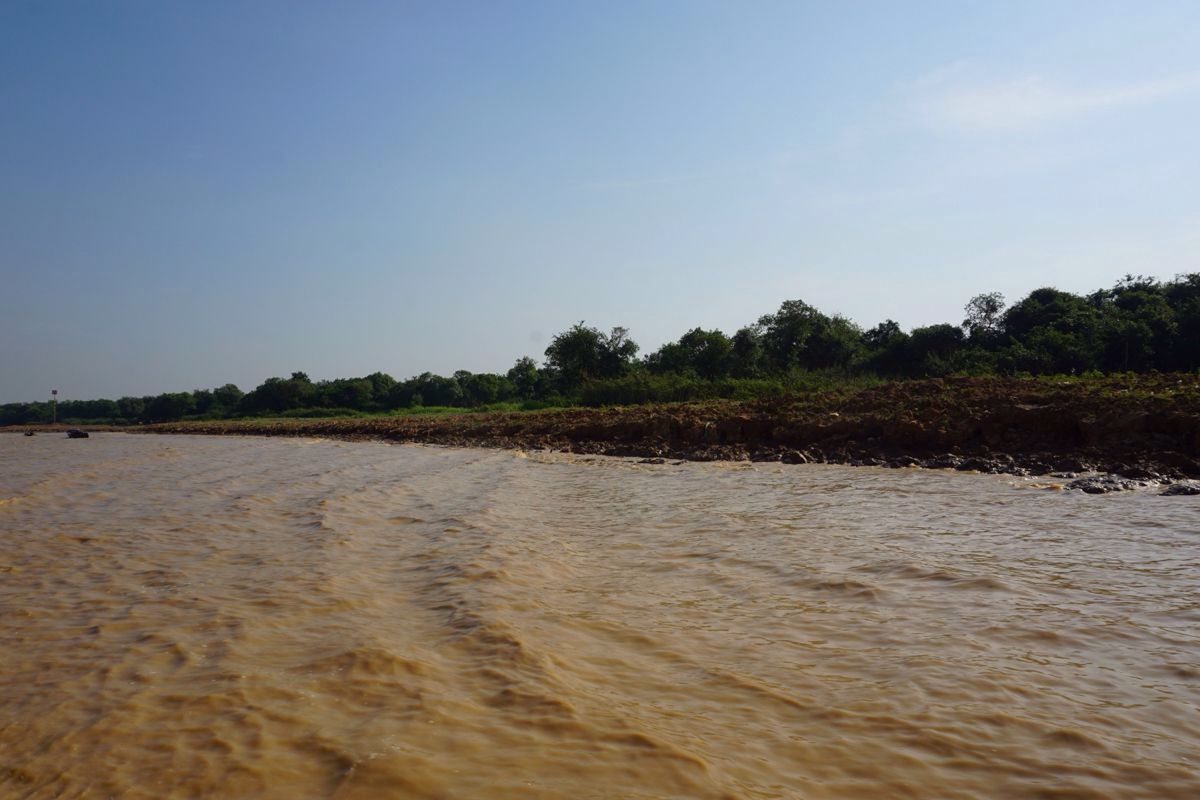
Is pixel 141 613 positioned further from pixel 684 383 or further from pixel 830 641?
pixel 684 383

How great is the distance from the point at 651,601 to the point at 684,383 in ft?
89.2

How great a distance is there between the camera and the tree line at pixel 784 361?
85.6ft

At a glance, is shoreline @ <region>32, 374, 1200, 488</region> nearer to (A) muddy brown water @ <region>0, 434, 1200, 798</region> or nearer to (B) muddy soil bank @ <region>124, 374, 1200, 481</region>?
(B) muddy soil bank @ <region>124, 374, 1200, 481</region>

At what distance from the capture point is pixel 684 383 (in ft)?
105

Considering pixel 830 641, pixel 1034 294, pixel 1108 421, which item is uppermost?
pixel 1034 294

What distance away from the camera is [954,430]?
42.7 ft

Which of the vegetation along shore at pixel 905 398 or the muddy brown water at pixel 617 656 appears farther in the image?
the vegetation along shore at pixel 905 398

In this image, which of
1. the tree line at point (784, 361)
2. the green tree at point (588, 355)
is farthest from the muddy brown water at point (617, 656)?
the green tree at point (588, 355)

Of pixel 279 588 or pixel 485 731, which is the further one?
pixel 279 588

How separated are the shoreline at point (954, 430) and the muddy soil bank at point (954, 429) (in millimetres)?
24

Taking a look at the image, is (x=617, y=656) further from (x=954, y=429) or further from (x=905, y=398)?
(x=905, y=398)

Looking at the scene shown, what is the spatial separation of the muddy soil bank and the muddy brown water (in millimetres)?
3072

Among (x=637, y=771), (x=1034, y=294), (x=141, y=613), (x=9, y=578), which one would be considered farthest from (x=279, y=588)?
(x=1034, y=294)

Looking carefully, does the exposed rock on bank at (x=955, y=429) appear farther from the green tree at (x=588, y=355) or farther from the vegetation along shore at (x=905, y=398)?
the green tree at (x=588, y=355)
